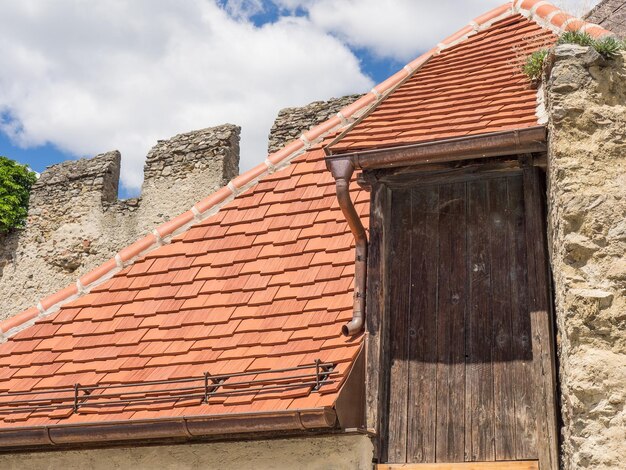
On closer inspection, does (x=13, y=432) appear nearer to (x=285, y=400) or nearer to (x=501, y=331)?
(x=285, y=400)

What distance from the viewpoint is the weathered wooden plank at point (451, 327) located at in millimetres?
5207

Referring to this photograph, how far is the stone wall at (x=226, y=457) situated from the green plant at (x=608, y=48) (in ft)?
7.78

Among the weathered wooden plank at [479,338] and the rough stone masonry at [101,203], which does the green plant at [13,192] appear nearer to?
the rough stone masonry at [101,203]

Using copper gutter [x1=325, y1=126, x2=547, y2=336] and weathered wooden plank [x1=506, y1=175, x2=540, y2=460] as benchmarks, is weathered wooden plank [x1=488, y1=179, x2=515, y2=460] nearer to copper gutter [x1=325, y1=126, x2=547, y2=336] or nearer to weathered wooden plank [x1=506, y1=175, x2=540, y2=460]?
weathered wooden plank [x1=506, y1=175, x2=540, y2=460]

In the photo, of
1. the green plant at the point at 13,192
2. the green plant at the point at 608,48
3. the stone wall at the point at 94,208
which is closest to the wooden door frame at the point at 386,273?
the green plant at the point at 608,48

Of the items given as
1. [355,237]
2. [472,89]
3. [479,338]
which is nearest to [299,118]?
[472,89]

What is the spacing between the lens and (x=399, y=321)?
561 cm

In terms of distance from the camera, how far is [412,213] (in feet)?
19.2

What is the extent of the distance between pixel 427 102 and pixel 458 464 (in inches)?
95.5

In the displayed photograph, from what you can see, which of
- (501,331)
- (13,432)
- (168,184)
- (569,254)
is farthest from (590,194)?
(168,184)

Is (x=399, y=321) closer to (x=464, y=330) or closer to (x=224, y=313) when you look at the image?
(x=464, y=330)

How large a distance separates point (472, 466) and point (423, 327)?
2.81 ft

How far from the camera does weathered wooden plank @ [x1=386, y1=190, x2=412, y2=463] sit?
5328 millimetres

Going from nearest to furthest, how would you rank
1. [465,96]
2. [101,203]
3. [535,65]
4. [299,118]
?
[535,65] < [465,96] < [299,118] < [101,203]
